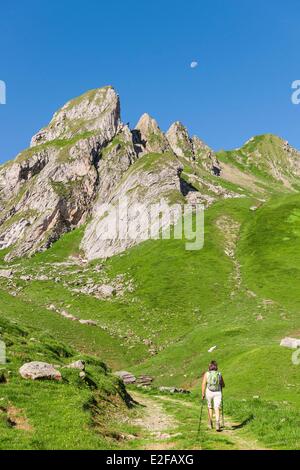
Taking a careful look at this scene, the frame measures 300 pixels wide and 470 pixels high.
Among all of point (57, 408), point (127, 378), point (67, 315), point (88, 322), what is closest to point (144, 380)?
point (127, 378)

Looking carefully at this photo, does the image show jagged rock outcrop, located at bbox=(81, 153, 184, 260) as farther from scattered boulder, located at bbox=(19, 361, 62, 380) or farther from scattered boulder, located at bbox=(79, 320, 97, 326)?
scattered boulder, located at bbox=(19, 361, 62, 380)

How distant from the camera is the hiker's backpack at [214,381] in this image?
23766mm

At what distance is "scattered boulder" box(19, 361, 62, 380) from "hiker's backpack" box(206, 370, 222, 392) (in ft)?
33.1

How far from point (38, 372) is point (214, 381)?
37.4ft

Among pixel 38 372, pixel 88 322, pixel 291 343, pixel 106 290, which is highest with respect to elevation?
pixel 106 290

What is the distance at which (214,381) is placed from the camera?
938 inches

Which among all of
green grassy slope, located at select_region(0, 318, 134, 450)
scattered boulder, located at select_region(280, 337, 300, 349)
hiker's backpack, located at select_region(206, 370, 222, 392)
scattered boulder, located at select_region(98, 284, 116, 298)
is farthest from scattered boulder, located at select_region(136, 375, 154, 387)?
scattered boulder, located at select_region(98, 284, 116, 298)

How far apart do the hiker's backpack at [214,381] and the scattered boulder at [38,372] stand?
10.1 meters

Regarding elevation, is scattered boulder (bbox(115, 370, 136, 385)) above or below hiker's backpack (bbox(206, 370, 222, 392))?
below

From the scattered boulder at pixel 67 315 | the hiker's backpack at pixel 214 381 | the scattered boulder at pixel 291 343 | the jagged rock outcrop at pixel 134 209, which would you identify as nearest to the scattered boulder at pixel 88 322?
the scattered boulder at pixel 67 315

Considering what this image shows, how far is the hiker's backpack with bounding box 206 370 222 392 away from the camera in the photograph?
23766 millimetres

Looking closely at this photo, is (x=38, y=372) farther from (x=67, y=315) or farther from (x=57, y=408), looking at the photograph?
(x=67, y=315)

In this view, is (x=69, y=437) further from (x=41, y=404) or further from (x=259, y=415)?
(x=259, y=415)
